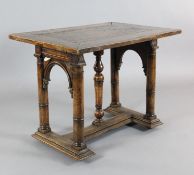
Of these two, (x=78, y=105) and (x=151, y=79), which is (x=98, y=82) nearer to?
(x=151, y=79)

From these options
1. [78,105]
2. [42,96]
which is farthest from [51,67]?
[78,105]

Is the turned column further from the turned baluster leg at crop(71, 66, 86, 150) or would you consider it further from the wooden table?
the turned baluster leg at crop(71, 66, 86, 150)

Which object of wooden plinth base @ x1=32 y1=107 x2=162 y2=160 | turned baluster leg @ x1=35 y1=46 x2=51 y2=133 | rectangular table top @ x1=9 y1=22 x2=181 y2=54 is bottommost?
wooden plinth base @ x1=32 y1=107 x2=162 y2=160

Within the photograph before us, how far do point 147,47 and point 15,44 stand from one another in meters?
1.91

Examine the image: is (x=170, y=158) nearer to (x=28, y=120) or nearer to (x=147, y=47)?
(x=147, y=47)

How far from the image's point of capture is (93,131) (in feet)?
12.3

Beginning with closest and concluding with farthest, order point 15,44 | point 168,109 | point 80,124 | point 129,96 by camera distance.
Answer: point 80,124 → point 168,109 → point 129,96 → point 15,44

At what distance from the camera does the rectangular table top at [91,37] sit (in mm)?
3186

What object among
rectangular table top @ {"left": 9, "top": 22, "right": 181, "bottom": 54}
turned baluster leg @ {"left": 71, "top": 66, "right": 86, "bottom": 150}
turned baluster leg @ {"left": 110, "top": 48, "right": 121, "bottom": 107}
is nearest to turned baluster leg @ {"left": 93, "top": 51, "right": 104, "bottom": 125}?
rectangular table top @ {"left": 9, "top": 22, "right": 181, "bottom": 54}

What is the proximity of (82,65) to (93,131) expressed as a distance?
0.73m

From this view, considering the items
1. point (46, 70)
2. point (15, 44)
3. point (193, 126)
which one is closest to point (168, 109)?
point (193, 126)

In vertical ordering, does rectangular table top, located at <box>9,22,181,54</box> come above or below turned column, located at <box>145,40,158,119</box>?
above

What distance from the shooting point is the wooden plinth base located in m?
3.41

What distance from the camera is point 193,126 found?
4031 millimetres
